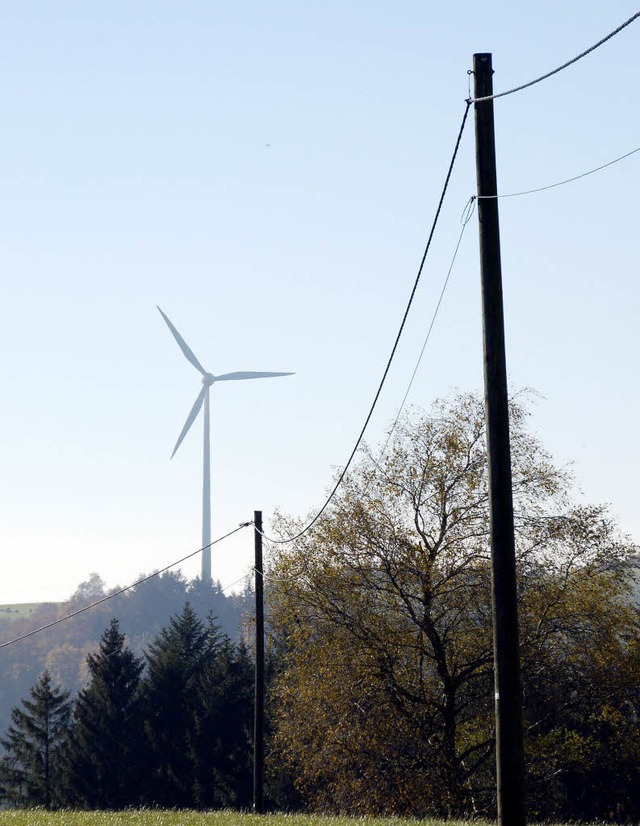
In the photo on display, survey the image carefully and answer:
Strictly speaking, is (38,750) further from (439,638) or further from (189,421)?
(439,638)

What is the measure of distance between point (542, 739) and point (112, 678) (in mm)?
46693

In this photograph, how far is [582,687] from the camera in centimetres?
3472

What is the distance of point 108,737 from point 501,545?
6557 centimetres

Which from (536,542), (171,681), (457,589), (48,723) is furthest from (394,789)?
(48,723)

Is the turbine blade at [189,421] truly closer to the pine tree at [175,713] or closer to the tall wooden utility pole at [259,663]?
the pine tree at [175,713]

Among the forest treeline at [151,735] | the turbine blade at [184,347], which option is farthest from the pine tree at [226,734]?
the turbine blade at [184,347]

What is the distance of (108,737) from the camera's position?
7312 cm

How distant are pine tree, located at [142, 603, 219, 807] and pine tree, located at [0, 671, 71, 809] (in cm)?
710

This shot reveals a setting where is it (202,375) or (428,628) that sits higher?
(202,375)

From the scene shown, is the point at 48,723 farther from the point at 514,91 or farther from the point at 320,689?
the point at 514,91

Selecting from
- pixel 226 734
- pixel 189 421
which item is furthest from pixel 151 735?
Answer: pixel 189 421

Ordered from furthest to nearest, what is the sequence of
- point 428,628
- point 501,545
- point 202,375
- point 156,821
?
point 202,375 < point 428,628 < point 156,821 < point 501,545

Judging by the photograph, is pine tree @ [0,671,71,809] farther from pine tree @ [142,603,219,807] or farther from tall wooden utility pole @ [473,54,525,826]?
tall wooden utility pole @ [473,54,525,826]

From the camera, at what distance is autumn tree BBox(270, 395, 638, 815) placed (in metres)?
34.1
